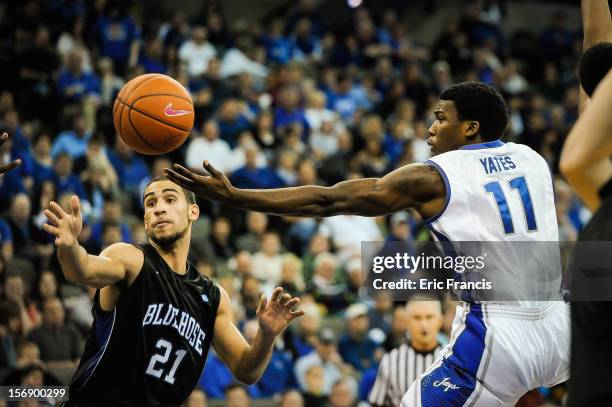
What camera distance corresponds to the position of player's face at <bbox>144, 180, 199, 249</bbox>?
538 centimetres

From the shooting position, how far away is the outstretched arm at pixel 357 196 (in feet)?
14.6

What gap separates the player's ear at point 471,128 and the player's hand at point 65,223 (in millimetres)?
2098

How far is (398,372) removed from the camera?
7.80 m

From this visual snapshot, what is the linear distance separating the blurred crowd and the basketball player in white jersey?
4469mm

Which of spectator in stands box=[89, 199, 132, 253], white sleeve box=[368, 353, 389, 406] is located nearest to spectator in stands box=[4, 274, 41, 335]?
spectator in stands box=[89, 199, 132, 253]

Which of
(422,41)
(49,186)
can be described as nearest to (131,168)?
(49,186)

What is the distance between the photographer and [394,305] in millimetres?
11539

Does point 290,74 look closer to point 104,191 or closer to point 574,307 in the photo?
point 104,191

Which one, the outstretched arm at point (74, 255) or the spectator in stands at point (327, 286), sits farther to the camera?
the spectator in stands at point (327, 286)

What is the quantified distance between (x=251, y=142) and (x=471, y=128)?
28.0 feet

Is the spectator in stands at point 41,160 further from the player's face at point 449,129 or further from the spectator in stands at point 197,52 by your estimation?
the player's face at point 449,129

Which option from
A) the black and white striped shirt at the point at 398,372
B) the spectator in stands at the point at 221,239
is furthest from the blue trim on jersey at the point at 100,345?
the spectator in stands at the point at 221,239

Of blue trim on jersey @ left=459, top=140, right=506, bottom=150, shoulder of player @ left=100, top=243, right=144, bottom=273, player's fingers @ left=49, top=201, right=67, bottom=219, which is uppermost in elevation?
blue trim on jersey @ left=459, top=140, right=506, bottom=150

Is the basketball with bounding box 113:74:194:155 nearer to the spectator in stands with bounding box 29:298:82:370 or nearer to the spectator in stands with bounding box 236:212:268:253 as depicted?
the spectator in stands with bounding box 29:298:82:370
